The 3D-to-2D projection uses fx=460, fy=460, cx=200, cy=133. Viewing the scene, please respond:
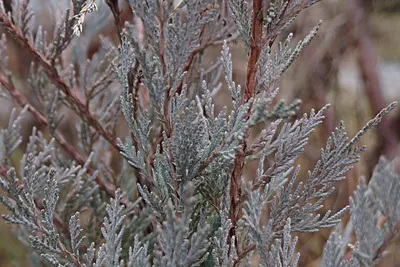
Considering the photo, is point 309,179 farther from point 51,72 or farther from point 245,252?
point 51,72

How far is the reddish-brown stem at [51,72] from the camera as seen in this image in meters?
0.85

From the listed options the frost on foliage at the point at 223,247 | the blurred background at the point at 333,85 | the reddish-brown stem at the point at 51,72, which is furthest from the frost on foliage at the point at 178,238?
the blurred background at the point at 333,85

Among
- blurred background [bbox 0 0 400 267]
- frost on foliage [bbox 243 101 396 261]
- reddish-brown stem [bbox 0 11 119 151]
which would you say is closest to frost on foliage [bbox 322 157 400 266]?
frost on foliage [bbox 243 101 396 261]

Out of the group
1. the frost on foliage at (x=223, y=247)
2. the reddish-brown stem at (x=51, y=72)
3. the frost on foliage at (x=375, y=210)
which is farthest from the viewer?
the reddish-brown stem at (x=51, y=72)

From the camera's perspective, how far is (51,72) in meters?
0.88

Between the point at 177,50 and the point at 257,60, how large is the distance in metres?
0.12

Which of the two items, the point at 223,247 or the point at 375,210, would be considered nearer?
the point at 375,210

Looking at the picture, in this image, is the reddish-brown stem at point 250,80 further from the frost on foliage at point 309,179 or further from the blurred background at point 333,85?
the blurred background at point 333,85

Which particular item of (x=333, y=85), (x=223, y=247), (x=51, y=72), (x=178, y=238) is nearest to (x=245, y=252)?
(x=223, y=247)

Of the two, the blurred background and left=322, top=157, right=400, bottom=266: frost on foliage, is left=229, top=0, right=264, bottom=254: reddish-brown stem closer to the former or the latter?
left=322, top=157, right=400, bottom=266: frost on foliage

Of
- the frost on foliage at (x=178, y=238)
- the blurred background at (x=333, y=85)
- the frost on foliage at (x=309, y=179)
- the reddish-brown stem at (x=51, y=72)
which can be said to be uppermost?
the blurred background at (x=333, y=85)

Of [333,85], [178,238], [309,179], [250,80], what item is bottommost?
[178,238]

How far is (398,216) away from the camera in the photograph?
1.68 feet

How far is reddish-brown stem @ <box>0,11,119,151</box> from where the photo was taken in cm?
85
